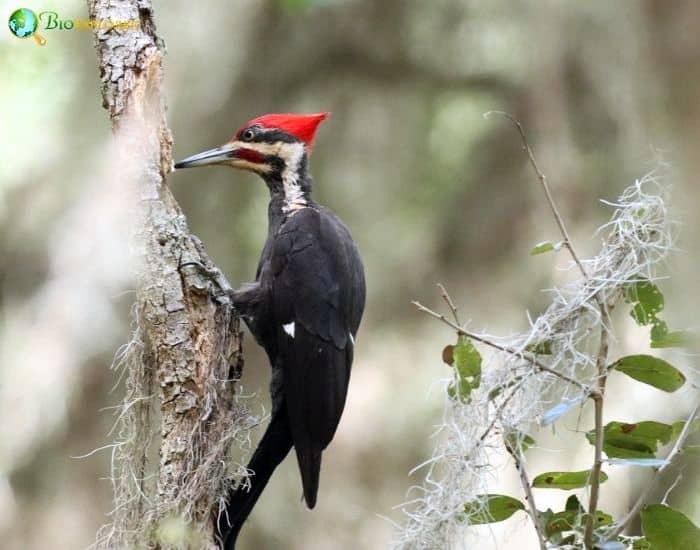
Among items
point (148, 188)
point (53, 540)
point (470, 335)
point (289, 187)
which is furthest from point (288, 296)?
point (53, 540)

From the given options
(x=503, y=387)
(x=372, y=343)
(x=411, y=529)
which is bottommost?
(x=372, y=343)

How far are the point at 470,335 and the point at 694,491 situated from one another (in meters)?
1.54

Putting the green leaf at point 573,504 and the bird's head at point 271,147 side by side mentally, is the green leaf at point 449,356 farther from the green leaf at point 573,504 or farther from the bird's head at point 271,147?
the bird's head at point 271,147

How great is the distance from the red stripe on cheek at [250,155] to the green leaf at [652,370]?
1.54 meters

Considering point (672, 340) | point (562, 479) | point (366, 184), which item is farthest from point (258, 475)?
point (366, 184)

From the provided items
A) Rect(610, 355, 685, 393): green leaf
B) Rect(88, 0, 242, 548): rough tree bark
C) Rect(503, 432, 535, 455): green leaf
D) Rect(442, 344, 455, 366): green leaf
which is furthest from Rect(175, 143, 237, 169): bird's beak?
Rect(610, 355, 685, 393): green leaf

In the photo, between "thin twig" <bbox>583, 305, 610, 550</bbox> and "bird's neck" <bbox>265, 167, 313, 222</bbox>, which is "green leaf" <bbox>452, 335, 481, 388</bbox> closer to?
"thin twig" <bbox>583, 305, 610, 550</bbox>

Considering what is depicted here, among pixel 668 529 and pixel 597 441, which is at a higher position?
pixel 597 441

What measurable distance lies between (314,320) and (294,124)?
612 mm

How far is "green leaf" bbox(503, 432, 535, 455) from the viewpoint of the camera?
1.52 m

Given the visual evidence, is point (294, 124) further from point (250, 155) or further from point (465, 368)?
point (465, 368)

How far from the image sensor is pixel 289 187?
2.81 m

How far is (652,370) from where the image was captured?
149 cm

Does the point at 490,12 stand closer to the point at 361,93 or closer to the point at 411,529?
the point at 361,93
